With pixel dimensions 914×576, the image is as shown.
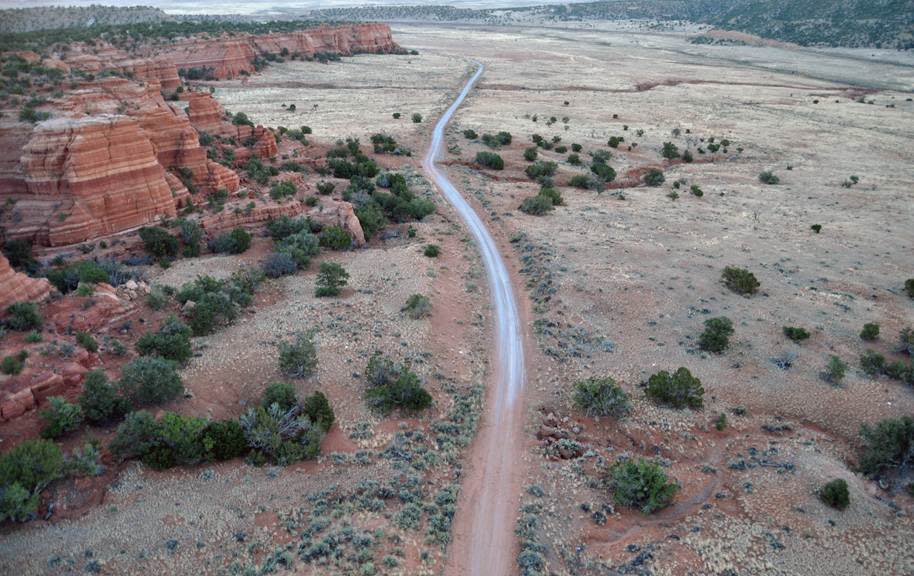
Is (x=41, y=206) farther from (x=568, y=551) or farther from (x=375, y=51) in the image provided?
(x=375, y=51)

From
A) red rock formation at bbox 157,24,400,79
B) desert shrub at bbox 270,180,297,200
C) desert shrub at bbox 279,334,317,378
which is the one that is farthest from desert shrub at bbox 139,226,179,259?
red rock formation at bbox 157,24,400,79

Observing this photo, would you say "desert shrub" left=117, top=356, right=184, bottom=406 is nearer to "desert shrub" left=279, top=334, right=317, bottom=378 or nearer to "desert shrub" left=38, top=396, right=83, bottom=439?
"desert shrub" left=38, top=396, right=83, bottom=439

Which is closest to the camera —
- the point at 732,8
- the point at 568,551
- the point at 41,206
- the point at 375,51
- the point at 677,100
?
the point at 568,551

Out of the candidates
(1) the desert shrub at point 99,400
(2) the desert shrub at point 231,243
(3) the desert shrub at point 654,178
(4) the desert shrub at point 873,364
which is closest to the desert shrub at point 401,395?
(1) the desert shrub at point 99,400

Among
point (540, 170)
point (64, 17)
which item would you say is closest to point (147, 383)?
point (540, 170)

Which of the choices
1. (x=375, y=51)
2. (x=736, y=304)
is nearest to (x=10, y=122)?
(x=736, y=304)

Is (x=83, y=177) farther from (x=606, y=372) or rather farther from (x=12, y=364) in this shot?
(x=606, y=372)

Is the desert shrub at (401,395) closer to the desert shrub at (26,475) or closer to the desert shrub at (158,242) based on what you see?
the desert shrub at (26,475)
